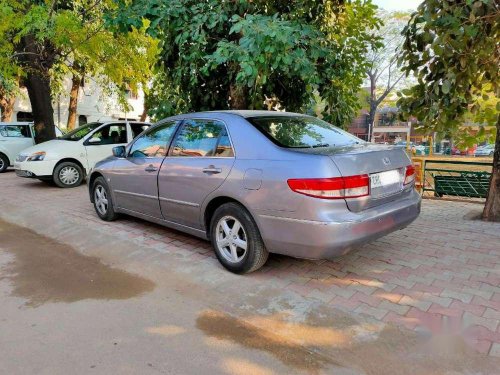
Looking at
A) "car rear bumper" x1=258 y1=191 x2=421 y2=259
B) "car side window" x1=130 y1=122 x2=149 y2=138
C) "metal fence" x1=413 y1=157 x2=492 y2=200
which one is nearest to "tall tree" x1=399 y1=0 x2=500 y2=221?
"metal fence" x1=413 y1=157 x2=492 y2=200

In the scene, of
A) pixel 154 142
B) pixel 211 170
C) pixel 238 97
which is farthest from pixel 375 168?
pixel 238 97

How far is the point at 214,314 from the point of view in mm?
3057

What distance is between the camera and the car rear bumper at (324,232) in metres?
3.11

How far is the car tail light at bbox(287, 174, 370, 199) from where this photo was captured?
3.08 metres

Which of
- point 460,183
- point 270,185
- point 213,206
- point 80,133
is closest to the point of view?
point 270,185

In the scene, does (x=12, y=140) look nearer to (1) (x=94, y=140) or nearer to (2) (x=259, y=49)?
(1) (x=94, y=140)

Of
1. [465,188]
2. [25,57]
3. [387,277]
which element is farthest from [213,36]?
[25,57]

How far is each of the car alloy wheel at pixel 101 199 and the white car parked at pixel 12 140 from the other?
27.7 feet

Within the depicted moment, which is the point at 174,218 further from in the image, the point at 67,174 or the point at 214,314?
the point at 67,174

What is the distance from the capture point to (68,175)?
8.96m

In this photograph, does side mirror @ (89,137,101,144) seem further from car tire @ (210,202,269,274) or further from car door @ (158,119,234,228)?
car tire @ (210,202,269,274)

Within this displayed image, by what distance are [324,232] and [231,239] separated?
3.35 feet

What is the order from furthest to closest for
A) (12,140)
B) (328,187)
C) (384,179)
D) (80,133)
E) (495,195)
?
(12,140)
(80,133)
(495,195)
(384,179)
(328,187)

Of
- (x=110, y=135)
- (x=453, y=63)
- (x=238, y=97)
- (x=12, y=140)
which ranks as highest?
(x=453, y=63)
